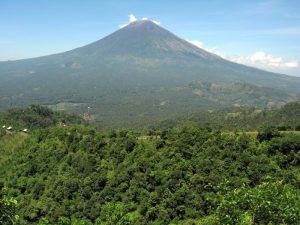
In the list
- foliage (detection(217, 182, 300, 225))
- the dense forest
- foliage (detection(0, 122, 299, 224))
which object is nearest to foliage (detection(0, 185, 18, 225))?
foliage (detection(217, 182, 300, 225))

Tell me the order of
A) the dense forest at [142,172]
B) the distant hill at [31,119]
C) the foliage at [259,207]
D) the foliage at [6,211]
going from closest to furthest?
1. the foliage at [6,211]
2. the foliage at [259,207]
3. the dense forest at [142,172]
4. the distant hill at [31,119]

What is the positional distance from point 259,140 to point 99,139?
20197 millimetres

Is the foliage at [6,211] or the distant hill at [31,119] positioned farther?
the distant hill at [31,119]

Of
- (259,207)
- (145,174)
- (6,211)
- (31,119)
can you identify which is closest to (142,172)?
(145,174)

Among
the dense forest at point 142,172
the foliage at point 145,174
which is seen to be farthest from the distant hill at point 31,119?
the foliage at point 145,174

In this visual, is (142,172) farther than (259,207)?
Yes

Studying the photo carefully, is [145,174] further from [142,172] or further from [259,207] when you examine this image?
[259,207]

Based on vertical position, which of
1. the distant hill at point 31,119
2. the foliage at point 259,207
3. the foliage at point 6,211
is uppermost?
the foliage at point 6,211

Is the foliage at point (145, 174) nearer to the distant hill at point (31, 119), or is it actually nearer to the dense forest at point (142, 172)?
the dense forest at point (142, 172)

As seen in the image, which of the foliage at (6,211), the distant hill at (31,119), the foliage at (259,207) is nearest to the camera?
the foliage at (6,211)

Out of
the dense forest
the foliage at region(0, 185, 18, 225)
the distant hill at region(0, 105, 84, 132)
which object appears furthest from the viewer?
the distant hill at region(0, 105, 84, 132)

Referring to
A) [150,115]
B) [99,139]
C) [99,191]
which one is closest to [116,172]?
[99,191]

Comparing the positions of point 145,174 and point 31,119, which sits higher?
point 145,174

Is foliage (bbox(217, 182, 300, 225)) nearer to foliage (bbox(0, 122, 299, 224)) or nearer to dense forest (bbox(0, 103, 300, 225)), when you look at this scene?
dense forest (bbox(0, 103, 300, 225))
